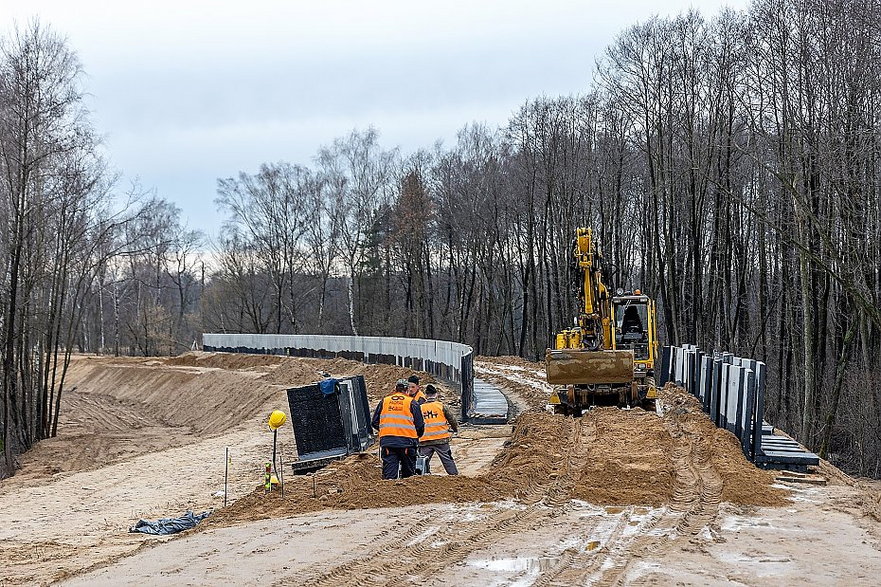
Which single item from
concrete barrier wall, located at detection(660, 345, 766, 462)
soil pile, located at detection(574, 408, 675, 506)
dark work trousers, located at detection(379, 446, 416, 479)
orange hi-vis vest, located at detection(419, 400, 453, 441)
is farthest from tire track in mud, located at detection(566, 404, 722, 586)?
dark work trousers, located at detection(379, 446, 416, 479)

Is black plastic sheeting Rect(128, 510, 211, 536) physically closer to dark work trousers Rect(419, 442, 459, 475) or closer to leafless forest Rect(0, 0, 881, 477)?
dark work trousers Rect(419, 442, 459, 475)

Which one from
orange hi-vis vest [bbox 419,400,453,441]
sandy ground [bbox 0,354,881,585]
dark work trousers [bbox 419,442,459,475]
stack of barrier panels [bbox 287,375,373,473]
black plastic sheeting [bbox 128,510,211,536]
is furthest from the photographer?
stack of barrier panels [bbox 287,375,373,473]

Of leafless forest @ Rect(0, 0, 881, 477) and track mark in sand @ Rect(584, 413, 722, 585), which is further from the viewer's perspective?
leafless forest @ Rect(0, 0, 881, 477)

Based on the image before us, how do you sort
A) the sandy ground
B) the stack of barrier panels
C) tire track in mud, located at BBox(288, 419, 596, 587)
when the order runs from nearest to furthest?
tire track in mud, located at BBox(288, 419, 596, 587), the sandy ground, the stack of barrier panels

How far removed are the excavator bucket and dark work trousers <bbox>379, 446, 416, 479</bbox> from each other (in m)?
7.97

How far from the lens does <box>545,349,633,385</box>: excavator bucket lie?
21.1m

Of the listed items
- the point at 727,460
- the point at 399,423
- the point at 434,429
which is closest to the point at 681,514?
the point at 727,460

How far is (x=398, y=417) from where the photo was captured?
44.2 feet

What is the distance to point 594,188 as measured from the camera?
5297cm

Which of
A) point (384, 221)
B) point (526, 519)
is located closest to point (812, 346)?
point (526, 519)

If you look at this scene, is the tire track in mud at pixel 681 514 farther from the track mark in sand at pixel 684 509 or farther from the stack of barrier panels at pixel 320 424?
the stack of barrier panels at pixel 320 424

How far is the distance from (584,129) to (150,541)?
146ft

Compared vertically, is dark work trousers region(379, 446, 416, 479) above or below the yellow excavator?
below

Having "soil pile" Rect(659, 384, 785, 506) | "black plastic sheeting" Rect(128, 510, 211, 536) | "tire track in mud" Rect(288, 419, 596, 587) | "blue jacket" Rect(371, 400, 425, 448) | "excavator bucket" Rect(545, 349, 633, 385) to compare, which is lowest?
"black plastic sheeting" Rect(128, 510, 211, 536)
